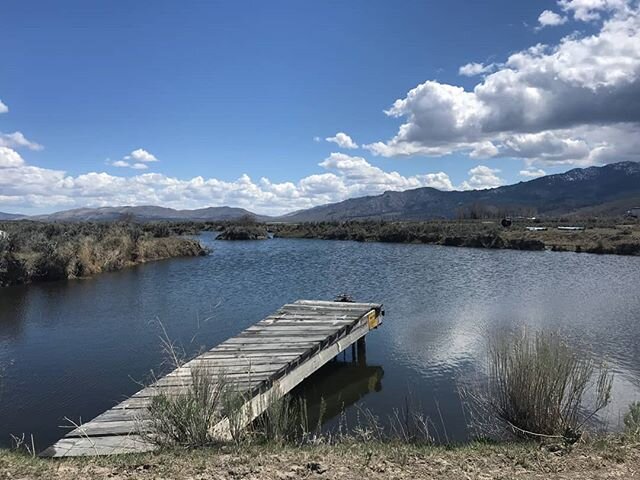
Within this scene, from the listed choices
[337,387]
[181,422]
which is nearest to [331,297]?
[337,387]

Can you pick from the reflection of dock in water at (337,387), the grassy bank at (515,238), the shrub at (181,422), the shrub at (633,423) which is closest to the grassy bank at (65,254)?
the reflection of dock in water at (337,387)

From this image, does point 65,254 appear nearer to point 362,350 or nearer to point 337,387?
point 362,350

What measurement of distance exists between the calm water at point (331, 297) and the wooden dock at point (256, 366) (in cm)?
112

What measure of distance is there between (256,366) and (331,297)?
40.8 feet

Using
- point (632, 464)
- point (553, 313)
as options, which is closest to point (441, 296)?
point (553, 313)

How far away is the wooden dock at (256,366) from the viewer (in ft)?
22.0

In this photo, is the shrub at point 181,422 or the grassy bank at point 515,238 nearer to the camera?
the shrub at point 181,422

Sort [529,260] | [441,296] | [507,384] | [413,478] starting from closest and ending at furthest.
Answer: [413,478], [507,384], [441,296], [529,260]

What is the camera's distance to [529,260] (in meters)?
37.0

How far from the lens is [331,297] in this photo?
72.0 ft

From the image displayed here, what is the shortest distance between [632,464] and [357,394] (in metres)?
6.45

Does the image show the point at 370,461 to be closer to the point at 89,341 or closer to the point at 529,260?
the point at 89,341

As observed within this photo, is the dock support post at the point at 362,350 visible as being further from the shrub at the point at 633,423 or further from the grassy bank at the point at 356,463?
the grassy bank at the point at 356,463

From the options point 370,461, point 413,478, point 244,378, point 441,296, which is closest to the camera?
point 413,478
